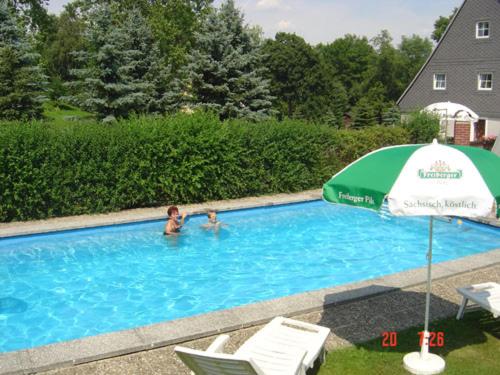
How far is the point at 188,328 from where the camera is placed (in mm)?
7172

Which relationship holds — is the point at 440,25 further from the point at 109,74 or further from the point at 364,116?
the point at 109,74

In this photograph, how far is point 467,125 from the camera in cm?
2894

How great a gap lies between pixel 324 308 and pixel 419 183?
3321 mm

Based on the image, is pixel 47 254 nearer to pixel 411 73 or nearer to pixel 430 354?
pixel 430 354

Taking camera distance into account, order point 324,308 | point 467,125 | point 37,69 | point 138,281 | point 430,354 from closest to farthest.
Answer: point 430,354 < point 324,308 < point 138,281 < point 37,69 < point 467,125

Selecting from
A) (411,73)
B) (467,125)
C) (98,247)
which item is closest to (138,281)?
(98,247)

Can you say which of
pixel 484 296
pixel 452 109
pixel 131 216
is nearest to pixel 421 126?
pixel 452 109

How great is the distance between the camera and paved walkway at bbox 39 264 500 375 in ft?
20.5

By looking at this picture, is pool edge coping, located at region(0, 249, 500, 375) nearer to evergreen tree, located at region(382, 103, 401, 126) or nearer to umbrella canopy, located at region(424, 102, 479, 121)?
umbrella canopy, located at region(424, 102, 479, 121)

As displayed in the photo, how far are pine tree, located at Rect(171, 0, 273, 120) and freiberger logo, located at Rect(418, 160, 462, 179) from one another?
71.8 ft

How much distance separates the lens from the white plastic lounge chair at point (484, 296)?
6.80 m
